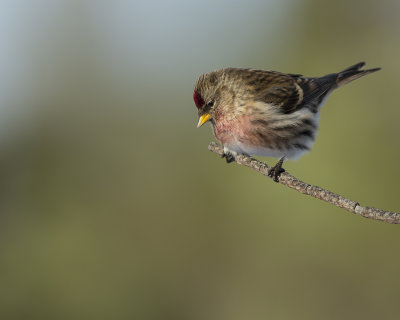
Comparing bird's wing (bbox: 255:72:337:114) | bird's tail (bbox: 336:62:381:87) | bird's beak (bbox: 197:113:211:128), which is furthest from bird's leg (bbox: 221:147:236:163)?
bird's tail (bbox: 336:62:381:87)

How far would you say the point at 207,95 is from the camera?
336 cm

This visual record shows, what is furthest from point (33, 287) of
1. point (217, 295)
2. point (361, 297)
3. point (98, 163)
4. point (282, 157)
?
point (282, 157)

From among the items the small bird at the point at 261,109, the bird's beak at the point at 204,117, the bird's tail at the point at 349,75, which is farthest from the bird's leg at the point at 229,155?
the bird's tail at the point at 349,75

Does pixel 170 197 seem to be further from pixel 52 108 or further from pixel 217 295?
pixel 52 108

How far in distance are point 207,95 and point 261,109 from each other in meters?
0.38

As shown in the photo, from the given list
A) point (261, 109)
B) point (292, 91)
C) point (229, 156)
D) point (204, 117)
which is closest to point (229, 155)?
point (229, 156)

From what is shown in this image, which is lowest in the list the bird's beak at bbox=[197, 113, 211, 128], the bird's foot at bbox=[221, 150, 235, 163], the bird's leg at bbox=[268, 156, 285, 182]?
the bird's foot at bbox=[221, 150, 235, 163]

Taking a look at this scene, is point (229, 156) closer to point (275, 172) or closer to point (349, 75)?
point (275, 172)

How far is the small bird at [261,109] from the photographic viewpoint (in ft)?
10.9

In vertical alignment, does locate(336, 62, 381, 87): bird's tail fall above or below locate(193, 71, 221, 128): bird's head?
above

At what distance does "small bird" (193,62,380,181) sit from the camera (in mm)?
3318

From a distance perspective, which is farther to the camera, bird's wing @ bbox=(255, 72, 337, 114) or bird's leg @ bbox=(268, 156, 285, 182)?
bird's wing @ bbox=(255, 72, 337, 114)

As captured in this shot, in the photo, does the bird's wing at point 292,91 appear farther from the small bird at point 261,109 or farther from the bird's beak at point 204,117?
the bird's beak at point 204,117

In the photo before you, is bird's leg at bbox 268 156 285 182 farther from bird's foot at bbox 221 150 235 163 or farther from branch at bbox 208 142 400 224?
bird's foot at bbox 221 150 235 163
